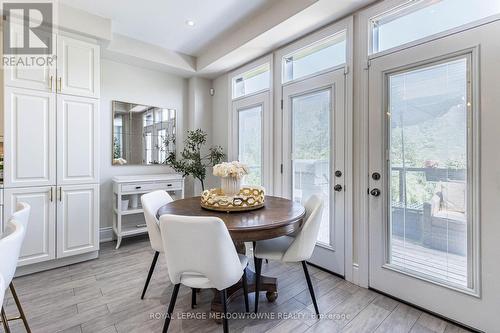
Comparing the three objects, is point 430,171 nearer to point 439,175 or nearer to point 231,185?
point 439,175

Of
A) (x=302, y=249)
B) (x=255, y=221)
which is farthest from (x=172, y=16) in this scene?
(x=302, y=249)

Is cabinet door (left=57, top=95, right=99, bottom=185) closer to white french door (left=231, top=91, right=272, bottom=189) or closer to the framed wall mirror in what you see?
the framed wall mirror

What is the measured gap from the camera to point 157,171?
398 cm

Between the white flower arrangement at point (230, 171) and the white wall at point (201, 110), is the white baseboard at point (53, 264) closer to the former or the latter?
the white wall at point (201, 110)

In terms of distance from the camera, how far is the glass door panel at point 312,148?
8.62 ft

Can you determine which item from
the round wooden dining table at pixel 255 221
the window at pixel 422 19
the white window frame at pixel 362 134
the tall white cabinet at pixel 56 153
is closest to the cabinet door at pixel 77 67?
the tall white cabinet at pixel 56 153

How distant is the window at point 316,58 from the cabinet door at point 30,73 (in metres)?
2.55

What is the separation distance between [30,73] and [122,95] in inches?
46.6

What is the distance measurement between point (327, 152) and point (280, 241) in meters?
1.11

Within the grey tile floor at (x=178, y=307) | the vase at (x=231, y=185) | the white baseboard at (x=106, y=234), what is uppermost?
the vase at (x=231, y=185)

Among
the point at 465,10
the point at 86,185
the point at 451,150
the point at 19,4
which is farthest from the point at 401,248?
the point at 19,4

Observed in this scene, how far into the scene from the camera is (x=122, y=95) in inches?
142

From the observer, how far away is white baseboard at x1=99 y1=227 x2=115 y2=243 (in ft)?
11.5

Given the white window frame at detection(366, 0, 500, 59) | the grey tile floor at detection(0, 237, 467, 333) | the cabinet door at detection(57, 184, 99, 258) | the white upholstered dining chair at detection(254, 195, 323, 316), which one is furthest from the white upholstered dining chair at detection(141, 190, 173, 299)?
the white window frame at detection(366, 0, 500, 59)
